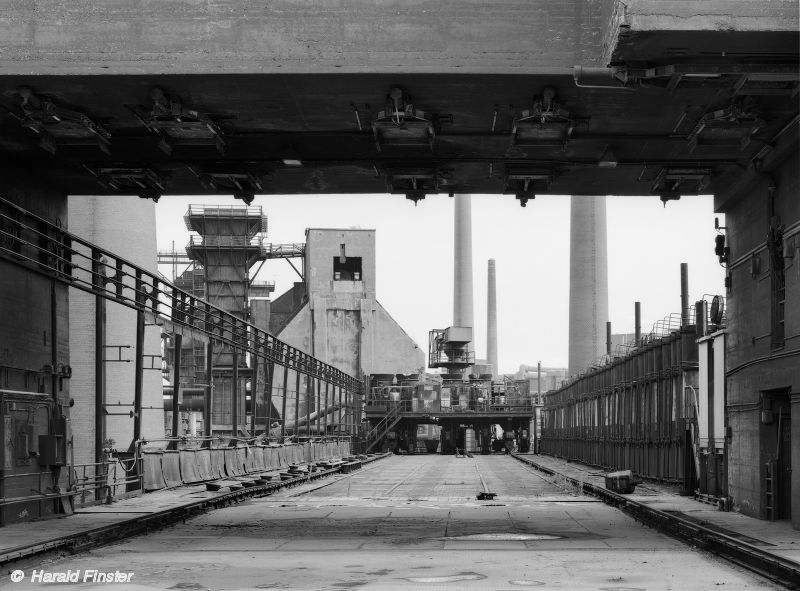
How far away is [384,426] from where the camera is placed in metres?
80.0

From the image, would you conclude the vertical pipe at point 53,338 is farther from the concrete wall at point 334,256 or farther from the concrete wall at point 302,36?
the concrete wall at point 334,256

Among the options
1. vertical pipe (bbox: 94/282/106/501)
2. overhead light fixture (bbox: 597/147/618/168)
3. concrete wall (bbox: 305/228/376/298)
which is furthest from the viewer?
concrete wall (bbox: 305/228/376/298)

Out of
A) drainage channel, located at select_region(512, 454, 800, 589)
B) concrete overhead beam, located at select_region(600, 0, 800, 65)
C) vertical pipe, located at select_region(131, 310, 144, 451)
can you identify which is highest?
concrete overhead beam, located at select_region(600, 0, 800, 65)

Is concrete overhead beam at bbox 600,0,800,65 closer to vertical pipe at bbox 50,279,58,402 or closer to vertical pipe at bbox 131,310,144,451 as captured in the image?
vertical pipe at bbox 50,279,58,402

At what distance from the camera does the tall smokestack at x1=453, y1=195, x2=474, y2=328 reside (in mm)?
107412

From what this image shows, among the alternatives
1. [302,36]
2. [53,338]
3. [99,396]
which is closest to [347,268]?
[99,396]

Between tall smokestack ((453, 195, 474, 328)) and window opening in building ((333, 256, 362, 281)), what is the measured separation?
2173 centimetres

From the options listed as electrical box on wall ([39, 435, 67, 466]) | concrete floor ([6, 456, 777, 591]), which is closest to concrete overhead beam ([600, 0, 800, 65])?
concrete floor ([6, 456, 777, 591])

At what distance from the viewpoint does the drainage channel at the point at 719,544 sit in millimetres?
11594

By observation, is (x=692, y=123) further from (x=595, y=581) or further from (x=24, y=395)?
(x=24, y=395)

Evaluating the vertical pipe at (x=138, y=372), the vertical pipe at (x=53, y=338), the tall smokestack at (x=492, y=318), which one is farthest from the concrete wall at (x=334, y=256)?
the vertical pipe at (x=53, y=338)

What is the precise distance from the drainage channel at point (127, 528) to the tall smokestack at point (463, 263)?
268 feet

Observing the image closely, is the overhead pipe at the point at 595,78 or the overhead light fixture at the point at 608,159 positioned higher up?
the overhead pipe at the point at 595,78

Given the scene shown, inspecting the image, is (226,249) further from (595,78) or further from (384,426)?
(595,78)
